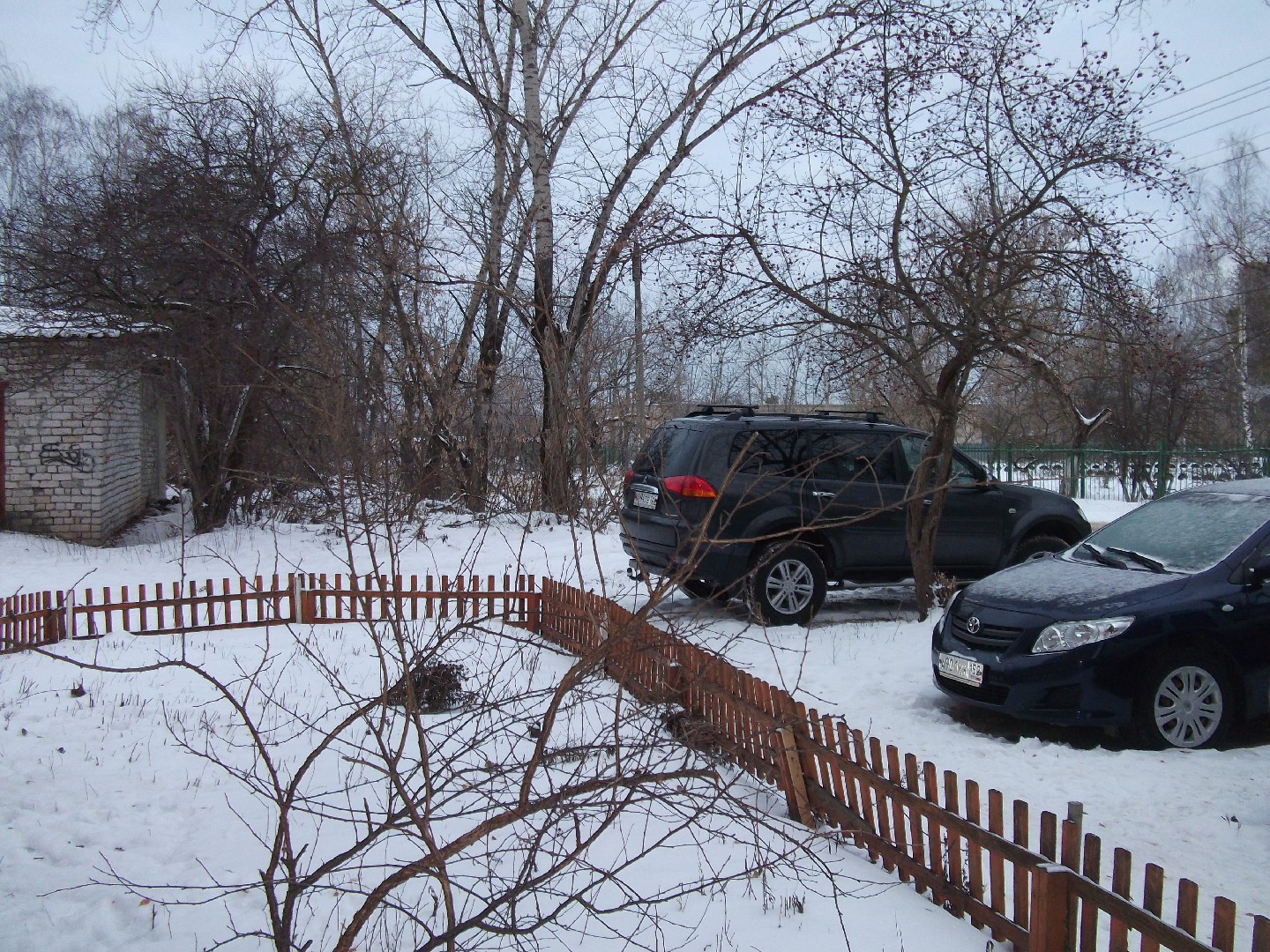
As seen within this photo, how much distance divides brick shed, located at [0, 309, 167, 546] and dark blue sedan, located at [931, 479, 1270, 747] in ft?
41.7

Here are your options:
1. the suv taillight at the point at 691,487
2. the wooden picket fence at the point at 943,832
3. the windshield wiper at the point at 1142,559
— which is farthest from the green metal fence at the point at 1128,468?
the wooden picket fence at the point at 943,832

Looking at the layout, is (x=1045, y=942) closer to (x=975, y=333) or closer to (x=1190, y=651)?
(x=1190, y=651)

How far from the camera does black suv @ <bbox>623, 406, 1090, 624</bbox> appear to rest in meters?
8.06

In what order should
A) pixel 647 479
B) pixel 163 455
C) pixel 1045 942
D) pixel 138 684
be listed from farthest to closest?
pixel 163 455 → pixel 647 479 → pixel 138 684 → pixel 1045 942

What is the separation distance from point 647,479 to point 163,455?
1581 centimetres

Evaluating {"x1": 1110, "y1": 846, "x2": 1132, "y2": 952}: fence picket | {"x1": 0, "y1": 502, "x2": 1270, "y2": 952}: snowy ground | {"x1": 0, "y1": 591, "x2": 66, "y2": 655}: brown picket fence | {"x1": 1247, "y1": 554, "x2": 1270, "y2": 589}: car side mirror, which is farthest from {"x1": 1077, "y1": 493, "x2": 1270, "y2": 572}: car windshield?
{"x1": 0, "y1": 591, "x2": 66, "y2": 655}: brown picket fence

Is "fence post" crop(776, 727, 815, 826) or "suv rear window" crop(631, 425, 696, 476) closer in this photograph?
"fence post" crop(776, 727, 815, 826)

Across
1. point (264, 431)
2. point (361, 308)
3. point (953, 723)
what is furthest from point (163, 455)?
point (953, 723)

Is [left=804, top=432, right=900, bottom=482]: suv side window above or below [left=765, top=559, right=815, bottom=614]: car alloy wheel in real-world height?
above

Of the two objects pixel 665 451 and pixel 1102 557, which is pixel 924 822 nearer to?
pixel 1102 557

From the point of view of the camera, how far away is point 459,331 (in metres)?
18.3

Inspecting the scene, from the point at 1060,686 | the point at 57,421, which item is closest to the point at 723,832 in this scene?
the point at 1060,686

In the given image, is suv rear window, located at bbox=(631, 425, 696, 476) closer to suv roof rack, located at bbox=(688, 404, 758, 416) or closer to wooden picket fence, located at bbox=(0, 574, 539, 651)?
suv roof rack, located at bbox=(688, 404, 758, 416)

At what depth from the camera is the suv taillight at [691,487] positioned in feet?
25.9
